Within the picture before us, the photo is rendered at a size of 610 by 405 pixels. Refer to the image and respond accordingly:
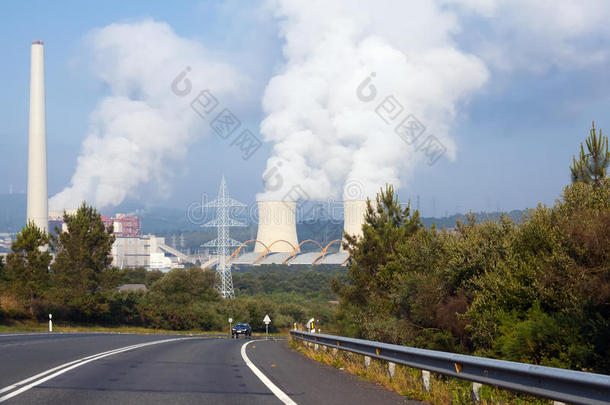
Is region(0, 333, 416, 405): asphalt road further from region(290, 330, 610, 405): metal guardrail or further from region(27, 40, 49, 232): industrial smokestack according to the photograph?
region(27, 40, 49, 232): industrial smokestack

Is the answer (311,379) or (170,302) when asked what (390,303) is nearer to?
(311,379)

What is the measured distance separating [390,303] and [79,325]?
31101 mm

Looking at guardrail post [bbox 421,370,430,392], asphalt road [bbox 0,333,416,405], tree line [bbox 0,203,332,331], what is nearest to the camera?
asphalt road [bbox 0,333,416,405]

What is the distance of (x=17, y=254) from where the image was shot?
49.5 meters

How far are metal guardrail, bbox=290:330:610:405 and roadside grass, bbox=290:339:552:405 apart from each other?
257 mm

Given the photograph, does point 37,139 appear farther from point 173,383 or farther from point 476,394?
point 476,394

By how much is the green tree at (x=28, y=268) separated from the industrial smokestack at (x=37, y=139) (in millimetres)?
29679

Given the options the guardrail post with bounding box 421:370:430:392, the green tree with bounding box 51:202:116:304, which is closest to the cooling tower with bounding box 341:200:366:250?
the green tree with bounding box 51:202:116:304

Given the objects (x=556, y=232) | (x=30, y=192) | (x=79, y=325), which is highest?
(x=30, y=192)

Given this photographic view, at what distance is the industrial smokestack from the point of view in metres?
77.6

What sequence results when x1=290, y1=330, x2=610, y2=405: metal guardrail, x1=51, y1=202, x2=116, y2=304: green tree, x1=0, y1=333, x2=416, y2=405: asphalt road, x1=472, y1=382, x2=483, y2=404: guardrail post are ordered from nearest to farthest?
x1=290, y1=330, x2=610, y2=405: metal guardrail, x1=472, y1=382, x2=483, y2=404: guardrail post, x1=0, y1=333, x2=416, y2=405: asphalt road, x1=51, y1=202, x2=116, y2=304: green tree

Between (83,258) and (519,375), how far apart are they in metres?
52.7

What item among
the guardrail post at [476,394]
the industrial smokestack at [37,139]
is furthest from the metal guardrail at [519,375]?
the industrial smokestack at [37,139]

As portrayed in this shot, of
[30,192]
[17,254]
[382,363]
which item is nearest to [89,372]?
[382,363]
